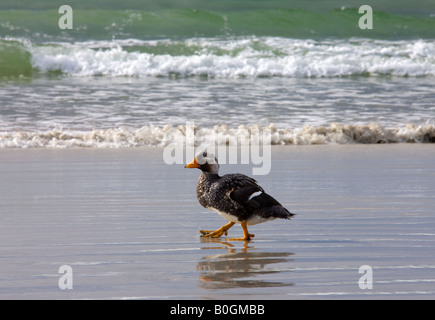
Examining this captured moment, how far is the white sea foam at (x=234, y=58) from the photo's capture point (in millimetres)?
20656

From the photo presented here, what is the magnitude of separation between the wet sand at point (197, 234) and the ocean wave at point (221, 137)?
4.96 feet

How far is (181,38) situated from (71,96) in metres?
10.5

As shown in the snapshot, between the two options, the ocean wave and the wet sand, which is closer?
the wet sand

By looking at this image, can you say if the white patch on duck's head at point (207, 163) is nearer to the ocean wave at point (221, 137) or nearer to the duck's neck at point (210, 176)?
the duck's neck at point (210, 176)

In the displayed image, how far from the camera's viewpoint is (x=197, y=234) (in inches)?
194

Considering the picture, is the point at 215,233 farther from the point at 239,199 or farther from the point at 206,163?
the point at 206,163

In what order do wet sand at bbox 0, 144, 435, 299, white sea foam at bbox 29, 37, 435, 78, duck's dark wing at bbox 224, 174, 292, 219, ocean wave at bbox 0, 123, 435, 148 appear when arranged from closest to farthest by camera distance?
wet sand at bbox 0, 144, 435, 299 → duck's dark wing at bbox 224, 174, 292, 219 → ocean wave at bbox 0, 123, 435, 148 → white sea foam at bbox 29, 37, 435, 78

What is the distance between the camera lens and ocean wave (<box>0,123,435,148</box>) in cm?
981

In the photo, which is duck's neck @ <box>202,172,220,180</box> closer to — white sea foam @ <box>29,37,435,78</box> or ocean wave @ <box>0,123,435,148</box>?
ocean wave @ <box>0,123,435,148</box>

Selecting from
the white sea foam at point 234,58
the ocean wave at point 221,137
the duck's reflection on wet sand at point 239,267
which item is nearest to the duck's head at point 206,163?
the duck's reflection on wet sand at point 239,267

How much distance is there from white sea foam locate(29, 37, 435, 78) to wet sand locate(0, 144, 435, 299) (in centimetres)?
1262

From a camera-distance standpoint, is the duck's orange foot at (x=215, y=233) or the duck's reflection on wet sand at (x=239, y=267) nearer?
the duck's reflection on wet sand at (x=239, y=267)

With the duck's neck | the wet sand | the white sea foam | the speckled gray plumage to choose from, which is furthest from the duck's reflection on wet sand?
the white sea foam

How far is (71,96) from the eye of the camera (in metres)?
14.9
